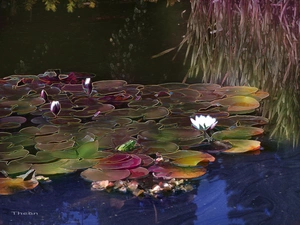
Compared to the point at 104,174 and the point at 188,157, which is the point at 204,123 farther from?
the point at 104,174

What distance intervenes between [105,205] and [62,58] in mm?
1922

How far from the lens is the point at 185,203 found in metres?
1.45

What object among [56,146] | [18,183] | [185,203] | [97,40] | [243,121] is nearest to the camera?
[185,203]

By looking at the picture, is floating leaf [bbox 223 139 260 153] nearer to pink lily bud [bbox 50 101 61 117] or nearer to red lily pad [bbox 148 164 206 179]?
red lily pad [bbox 148 164 206 179]

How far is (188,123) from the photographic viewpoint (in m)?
2.01

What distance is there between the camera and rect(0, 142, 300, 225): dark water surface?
4.51 feet

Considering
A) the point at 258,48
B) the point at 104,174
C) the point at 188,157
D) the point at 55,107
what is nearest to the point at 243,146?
the point at 188,157

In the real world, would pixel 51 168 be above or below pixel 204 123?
below

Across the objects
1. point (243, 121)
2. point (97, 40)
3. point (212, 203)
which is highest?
point (97, 40)

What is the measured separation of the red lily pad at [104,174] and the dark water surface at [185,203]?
0.07 ft

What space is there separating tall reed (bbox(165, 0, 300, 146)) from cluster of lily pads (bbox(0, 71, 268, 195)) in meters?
0.07

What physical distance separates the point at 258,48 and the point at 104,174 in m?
1.03

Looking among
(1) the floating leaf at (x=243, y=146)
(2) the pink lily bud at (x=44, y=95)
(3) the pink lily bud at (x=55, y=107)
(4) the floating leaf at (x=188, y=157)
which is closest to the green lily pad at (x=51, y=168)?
(4) the floating leaf at (x=188, y=157)

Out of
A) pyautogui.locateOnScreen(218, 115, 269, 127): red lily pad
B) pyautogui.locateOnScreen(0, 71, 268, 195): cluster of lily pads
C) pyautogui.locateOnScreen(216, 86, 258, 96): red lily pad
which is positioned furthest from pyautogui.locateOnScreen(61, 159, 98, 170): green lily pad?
pyautogui.locateOnScreen(216, 86, 258, 96): red lily pad
